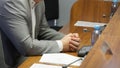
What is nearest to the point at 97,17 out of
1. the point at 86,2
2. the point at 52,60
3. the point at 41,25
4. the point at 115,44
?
the point at 86,2

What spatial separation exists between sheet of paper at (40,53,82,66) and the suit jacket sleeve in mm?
67

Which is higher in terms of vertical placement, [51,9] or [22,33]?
[22,33]

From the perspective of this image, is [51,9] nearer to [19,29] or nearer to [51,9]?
[51,9]

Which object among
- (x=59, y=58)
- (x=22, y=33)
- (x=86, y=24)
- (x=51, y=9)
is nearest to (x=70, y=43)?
(x=59, y=58)

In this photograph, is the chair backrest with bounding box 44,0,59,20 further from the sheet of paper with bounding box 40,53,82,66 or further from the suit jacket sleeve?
the sheet of paper with bounding box 40,53,82,66

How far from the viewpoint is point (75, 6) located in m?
2.41

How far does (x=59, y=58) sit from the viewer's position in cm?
155

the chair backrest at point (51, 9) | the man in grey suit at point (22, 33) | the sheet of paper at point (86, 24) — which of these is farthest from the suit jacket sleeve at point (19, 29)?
the chair backrest at point (51, 9)

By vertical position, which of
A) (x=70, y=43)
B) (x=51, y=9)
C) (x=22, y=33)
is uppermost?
(x=22, y=33)

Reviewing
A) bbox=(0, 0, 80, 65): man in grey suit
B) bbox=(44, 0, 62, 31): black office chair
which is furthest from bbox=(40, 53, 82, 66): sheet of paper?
bbox=(44, 0, 62, 31): black office chair

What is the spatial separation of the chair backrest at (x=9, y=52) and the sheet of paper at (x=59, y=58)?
27 centimetres

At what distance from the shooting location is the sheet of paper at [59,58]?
1.49 metres

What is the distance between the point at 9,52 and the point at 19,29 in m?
0.22

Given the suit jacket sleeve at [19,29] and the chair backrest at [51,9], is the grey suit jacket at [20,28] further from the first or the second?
the chair backrest at [51,9]
